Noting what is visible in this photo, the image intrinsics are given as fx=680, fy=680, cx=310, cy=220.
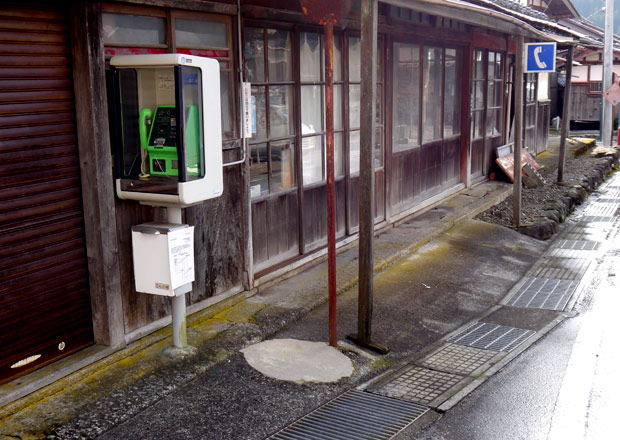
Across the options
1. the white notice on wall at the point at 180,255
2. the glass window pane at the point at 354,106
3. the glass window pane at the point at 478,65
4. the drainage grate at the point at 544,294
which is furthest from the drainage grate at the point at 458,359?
the glass window pane at the point at 478,65

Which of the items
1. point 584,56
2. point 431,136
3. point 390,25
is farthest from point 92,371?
point 584,56

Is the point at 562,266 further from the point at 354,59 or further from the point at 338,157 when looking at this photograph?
the point at 354,59

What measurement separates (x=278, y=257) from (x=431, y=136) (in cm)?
554

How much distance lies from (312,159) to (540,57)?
219 inches

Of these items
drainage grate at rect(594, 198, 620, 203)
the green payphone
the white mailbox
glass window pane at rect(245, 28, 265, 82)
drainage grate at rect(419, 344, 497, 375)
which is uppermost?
glass window pane at rect(245, 28, 265, 82)

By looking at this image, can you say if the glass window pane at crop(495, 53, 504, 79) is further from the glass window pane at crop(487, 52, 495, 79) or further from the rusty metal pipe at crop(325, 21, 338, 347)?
the rusty metal pipe at crop(325, 21, 338, 347)

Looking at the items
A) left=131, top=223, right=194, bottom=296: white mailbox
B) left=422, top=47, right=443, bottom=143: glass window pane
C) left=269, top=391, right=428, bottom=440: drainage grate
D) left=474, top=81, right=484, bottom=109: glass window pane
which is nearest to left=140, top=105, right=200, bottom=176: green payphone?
left=131, top=223, right=194, bottom=296: white mailbox

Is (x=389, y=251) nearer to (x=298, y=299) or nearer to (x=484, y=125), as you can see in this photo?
(x=298, y=299)

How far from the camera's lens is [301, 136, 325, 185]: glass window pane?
27.5 ft

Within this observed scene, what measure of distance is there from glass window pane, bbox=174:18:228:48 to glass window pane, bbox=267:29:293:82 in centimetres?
87

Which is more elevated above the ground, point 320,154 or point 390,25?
point 390,25

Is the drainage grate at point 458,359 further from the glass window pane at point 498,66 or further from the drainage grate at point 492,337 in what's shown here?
the glass window pane at point 498,66

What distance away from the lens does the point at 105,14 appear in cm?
545

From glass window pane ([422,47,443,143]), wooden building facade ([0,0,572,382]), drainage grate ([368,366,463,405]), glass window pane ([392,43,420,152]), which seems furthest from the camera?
glass window pane ([422,47,443,143])
